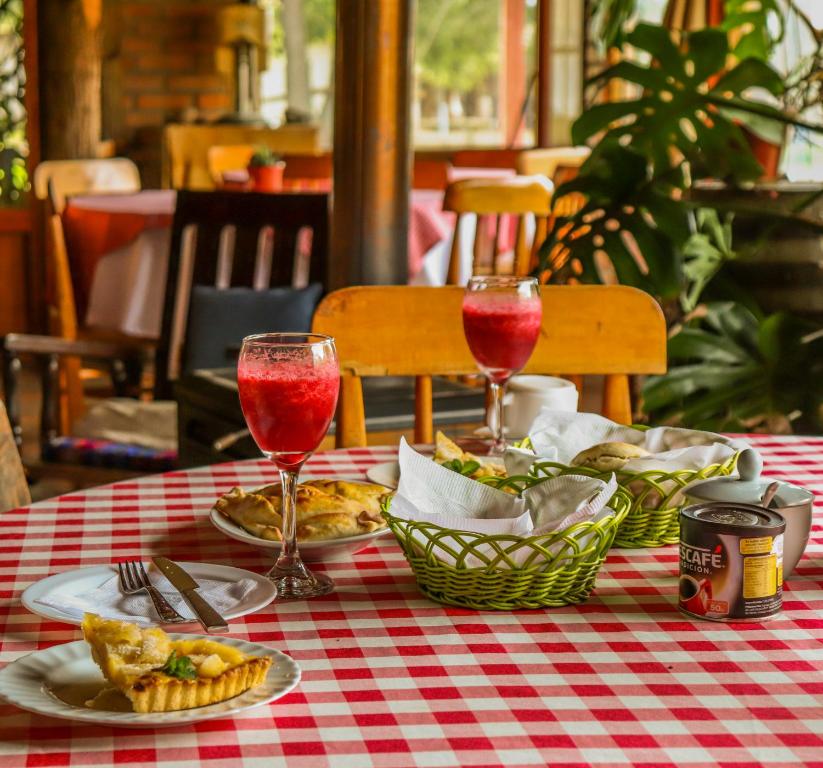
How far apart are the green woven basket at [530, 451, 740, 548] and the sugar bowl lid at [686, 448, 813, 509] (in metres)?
0.08

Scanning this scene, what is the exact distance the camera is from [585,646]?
35.7 inches

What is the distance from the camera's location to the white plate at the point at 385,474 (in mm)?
1317

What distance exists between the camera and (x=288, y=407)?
1.02 meters

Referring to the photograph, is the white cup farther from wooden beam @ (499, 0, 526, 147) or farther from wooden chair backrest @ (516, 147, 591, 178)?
wooden beam @ (499, 0, 526, 147)

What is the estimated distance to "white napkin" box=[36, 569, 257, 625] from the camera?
3.05 feet

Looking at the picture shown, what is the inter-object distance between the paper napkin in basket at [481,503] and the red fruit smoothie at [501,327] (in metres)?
0.39

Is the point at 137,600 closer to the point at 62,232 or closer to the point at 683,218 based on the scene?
the point at 683,218

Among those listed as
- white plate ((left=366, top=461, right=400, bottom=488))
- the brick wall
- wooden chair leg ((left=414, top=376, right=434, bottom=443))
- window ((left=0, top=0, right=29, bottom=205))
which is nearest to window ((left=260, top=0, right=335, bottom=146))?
the brick wall

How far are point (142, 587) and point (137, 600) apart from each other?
2cm

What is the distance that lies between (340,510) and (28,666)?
0.36 meters

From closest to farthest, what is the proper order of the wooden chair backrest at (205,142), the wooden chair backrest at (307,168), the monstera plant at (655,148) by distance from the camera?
the monstera plant at (655,148)
the wooden chair backrest at (307,168)
the wooden chair backrest at (205,142)

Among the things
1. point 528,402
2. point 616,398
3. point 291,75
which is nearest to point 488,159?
point 291,75

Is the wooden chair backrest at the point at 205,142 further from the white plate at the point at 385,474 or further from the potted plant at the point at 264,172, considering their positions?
the white plate at the point at 385,474

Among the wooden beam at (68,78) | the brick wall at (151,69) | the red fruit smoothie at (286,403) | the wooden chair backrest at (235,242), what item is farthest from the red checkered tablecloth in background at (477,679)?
the brick wall at (151,69)
